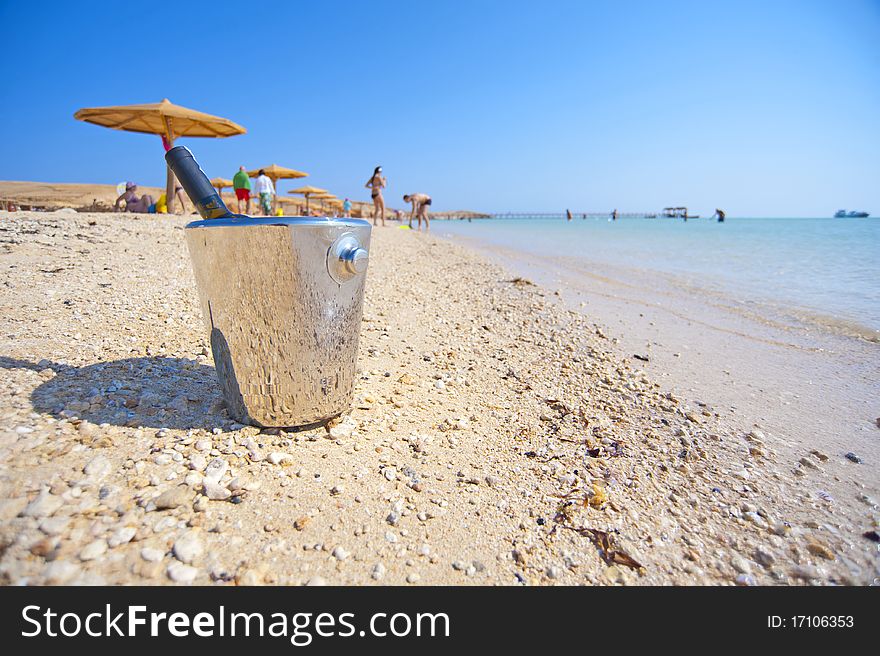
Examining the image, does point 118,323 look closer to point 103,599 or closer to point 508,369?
point 103,599

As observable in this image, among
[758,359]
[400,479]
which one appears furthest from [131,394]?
[758,359]

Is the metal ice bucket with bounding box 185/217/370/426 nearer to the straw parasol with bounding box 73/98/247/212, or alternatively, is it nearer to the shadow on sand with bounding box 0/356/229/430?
the shadow on sand with bounding box 0/356/229/430

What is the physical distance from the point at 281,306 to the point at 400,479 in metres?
0.89

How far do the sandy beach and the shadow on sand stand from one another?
0.01 m

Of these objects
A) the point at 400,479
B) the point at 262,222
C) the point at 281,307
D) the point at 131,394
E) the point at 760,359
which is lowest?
the point at 760,359

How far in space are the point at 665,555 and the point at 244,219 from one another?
79.8 inches

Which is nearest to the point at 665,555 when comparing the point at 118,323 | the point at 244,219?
the point at 244,219

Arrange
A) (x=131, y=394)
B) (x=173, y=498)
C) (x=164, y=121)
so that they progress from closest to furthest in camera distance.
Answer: (x=173, y=498) → (x=131, y=394) → (x=164, y=121)

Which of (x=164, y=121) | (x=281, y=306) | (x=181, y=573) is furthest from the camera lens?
(x=164, y=121)

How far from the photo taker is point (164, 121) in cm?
946

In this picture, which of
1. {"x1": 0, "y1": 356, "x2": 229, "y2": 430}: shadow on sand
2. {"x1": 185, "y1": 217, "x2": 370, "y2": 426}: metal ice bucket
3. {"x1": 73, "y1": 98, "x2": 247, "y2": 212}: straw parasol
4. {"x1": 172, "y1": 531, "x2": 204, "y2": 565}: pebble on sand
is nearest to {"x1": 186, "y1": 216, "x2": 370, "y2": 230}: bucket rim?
{"x1": 185, "y1": 217, "x2": 370, "y2": 426}: metal ice bucket

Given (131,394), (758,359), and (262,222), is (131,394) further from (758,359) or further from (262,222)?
(758,359)

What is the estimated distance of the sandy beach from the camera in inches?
51.6

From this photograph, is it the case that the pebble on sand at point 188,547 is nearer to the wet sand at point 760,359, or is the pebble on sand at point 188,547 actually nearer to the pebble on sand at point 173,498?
the pebble on sand at point 173,498
